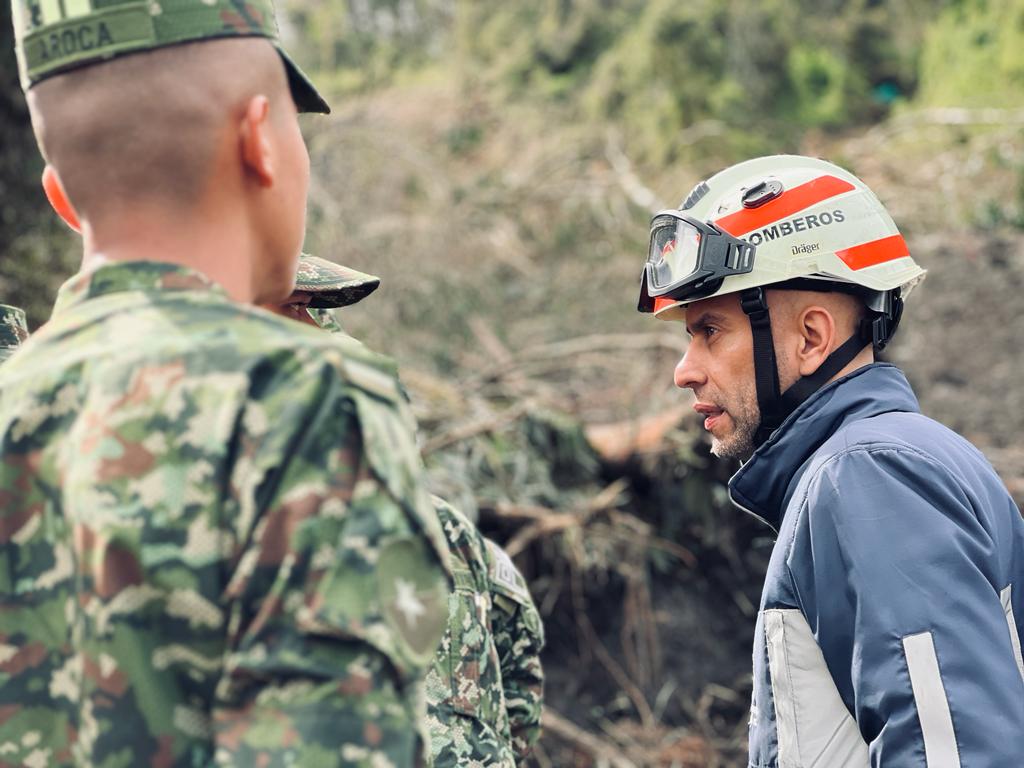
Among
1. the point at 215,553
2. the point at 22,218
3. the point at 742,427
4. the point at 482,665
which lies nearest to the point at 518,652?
the point at 482,665

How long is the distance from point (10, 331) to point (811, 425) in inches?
66.7

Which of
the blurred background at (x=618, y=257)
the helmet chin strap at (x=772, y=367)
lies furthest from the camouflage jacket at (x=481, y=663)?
the blurred background at (x=618, y=257)

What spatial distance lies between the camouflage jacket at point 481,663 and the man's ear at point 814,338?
0.82 metres

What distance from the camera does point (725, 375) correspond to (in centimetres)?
234

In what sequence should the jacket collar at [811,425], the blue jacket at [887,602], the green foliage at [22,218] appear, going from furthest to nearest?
the green foliage at [22,218], the jacket collar at [811,425], the blue jacket at [887,602]

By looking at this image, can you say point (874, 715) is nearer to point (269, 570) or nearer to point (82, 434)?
point (269, 570)

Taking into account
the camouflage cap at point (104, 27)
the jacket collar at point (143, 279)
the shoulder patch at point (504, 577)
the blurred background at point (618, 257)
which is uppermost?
the camouflage cap at point (104, 27)

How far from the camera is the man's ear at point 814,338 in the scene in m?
2.26

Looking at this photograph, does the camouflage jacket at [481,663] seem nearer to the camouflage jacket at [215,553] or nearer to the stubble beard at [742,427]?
the stubble beard at [742,427]

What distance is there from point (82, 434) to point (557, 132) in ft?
46.5

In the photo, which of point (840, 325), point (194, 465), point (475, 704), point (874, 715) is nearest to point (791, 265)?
point (840, 325)

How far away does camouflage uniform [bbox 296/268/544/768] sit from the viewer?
7.07 feet

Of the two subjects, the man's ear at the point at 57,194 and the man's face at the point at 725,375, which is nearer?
the man's ear at the point at 57,194

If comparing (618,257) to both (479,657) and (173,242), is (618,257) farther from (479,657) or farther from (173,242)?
(173,242)
